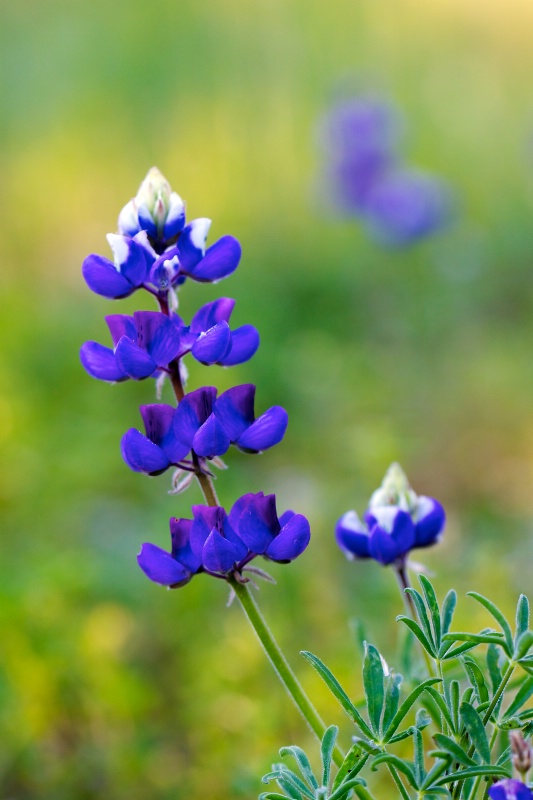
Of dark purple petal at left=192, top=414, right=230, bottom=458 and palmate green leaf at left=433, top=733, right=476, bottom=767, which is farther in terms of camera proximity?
dark purple petal at left=192, top=414, right=230, bottom=458

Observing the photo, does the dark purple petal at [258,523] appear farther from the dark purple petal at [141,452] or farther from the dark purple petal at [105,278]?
the dark purple petal at [105,278]

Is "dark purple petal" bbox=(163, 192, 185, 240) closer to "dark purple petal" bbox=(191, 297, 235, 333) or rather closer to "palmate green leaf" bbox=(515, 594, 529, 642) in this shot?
"dark purple petal" bbox=(191, 297, 235, 333)

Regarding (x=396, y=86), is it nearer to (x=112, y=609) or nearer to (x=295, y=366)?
(x=295, y=366)

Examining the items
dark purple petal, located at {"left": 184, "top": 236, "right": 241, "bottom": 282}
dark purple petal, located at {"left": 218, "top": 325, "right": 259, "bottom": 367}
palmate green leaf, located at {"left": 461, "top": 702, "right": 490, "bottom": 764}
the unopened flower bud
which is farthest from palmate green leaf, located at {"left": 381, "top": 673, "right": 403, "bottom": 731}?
dark purple petal, located at {"left": 184, "top": 236, "right": 241, "bottom": 282}

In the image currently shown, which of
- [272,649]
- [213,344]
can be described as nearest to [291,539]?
[272,649]

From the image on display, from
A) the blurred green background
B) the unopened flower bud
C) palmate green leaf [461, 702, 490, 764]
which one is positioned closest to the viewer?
the unopened flower bud

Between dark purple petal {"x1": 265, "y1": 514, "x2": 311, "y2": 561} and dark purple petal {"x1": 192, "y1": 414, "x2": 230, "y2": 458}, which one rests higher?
dark purple petal {"x1": 192, "y1": 414, "x2": 230, "y2": 458}

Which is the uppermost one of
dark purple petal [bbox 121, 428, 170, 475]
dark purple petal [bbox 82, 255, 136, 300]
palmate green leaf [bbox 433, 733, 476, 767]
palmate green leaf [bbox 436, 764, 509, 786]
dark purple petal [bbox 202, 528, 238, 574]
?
dark purple petal [bbox 82, 255, 136, 300]
